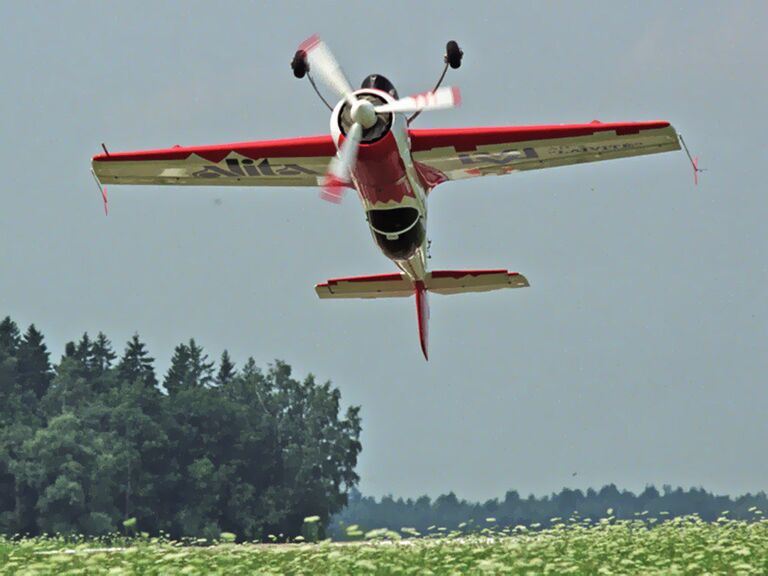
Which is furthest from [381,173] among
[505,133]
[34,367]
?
[34,367]

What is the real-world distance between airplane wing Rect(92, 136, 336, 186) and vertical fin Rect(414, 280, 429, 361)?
184 inches

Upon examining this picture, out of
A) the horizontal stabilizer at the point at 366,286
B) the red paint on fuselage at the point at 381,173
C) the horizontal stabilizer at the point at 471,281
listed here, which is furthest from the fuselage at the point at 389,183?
the horizontal stabilizer at the point at 366,286

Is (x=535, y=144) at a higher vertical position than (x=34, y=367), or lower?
lower

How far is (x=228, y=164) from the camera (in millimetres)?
25047

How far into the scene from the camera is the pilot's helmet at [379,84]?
2180cm

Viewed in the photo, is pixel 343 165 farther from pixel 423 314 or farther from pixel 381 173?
pixel 423 314

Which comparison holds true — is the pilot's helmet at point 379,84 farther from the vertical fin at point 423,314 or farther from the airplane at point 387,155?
the vertical fin at point 423,314

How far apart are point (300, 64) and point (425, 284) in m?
9.24

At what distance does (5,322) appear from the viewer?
302 ft

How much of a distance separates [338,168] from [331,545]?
6901mm

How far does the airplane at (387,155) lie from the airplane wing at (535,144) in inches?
0.8

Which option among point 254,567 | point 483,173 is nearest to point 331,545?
point 254,567

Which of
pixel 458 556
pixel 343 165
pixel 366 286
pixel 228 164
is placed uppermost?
pixel 228 164

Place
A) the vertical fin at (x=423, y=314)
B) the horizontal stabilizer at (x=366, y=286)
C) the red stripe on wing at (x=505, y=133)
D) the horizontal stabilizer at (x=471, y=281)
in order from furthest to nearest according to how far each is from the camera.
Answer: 1. the vertical fin at (x=423, y=314)
2. the horizontal stabilizer at (x=366, y=286)
3. the horizontal stabilizer at (x=471, y=281)
4. the red stripe on wing at (x=505, y=133)
